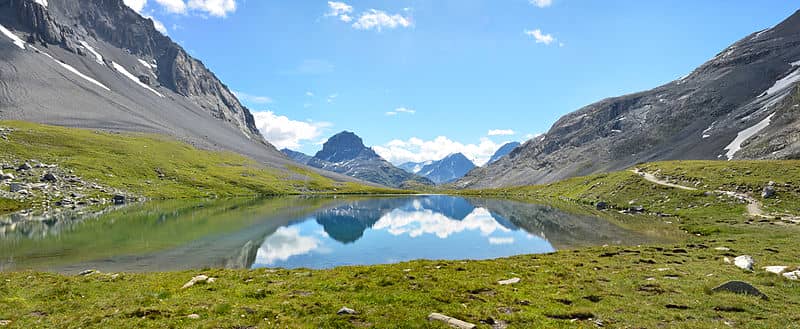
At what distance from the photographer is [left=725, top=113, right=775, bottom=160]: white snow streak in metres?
166

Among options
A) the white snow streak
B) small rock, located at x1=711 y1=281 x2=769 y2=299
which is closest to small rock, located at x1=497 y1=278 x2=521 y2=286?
small rock, located at x1=711 y1=281 x2=769 y2=299

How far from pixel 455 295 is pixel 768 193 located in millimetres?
71601

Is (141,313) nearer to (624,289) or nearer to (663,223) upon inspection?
(624,289)

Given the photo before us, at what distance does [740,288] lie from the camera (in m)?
19.6

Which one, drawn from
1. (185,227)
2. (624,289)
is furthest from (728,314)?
(185,227)

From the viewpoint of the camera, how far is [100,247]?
4497 cm

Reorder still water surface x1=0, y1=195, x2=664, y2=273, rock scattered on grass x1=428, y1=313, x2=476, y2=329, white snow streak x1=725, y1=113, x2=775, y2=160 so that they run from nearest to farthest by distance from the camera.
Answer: rock scattered on grass x1=428, y1=313, x2=476, y2=329, still water surface x1=0, y1=195, x2=664, y2=273, white snow streak x1=725, y1=113, x2=775, y2=160

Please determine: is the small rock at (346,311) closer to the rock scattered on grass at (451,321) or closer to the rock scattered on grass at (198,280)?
the rock scattered on grass at (451,321)

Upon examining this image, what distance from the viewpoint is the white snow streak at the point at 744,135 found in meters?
166

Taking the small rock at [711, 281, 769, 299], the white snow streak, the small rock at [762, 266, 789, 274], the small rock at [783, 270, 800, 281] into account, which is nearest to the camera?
the small rock at [711, 281, 769, 299]

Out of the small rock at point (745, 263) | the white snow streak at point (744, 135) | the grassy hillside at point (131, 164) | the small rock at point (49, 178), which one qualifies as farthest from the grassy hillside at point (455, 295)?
the white snow streak at point (744, 135)

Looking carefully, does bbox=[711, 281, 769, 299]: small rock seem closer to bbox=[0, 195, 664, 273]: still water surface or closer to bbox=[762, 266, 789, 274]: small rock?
bbox=[762, 266, 789, 274]: small rock

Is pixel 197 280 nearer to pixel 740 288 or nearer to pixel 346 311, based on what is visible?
pixel 346 311

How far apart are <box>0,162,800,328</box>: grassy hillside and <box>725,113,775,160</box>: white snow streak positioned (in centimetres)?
16866
